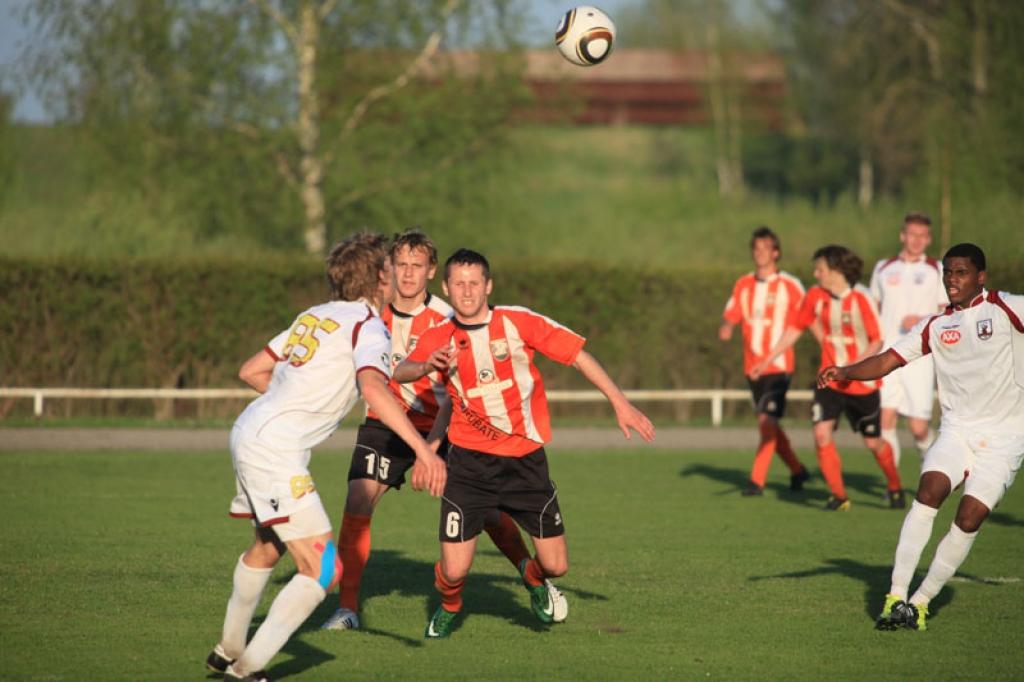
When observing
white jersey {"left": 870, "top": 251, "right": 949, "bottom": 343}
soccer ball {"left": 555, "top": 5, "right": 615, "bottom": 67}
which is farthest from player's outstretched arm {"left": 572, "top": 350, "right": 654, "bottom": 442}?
white jersey {"left": 870, "top": 251, "right": 949, "bottom": 343}

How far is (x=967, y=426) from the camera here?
24.3ft

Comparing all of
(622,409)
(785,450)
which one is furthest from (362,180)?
(622,409)

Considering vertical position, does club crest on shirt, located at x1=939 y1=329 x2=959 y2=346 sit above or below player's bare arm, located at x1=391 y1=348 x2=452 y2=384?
above

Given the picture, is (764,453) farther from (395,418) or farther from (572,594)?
(395,418)

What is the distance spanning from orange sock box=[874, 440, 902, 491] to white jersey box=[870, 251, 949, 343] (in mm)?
1195

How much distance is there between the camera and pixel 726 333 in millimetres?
12852

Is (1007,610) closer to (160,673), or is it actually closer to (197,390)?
(160,673)

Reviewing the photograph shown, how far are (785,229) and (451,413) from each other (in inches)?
1030

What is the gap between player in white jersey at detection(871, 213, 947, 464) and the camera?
12586 millimetres

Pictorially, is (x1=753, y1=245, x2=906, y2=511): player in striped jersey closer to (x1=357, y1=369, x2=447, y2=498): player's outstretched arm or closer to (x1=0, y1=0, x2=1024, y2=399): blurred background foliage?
(x1=357, y1=369, x2=447, y2=498): player's outstretched arm

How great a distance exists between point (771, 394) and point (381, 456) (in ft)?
19.8

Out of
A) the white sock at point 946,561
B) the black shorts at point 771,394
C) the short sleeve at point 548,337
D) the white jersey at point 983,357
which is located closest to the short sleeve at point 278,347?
the short sleeve at point 548,337

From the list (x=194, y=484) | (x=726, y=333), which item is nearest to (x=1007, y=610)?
(x=726, y=333)

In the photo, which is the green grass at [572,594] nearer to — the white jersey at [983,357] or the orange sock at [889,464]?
the orange sock at [889,464]
